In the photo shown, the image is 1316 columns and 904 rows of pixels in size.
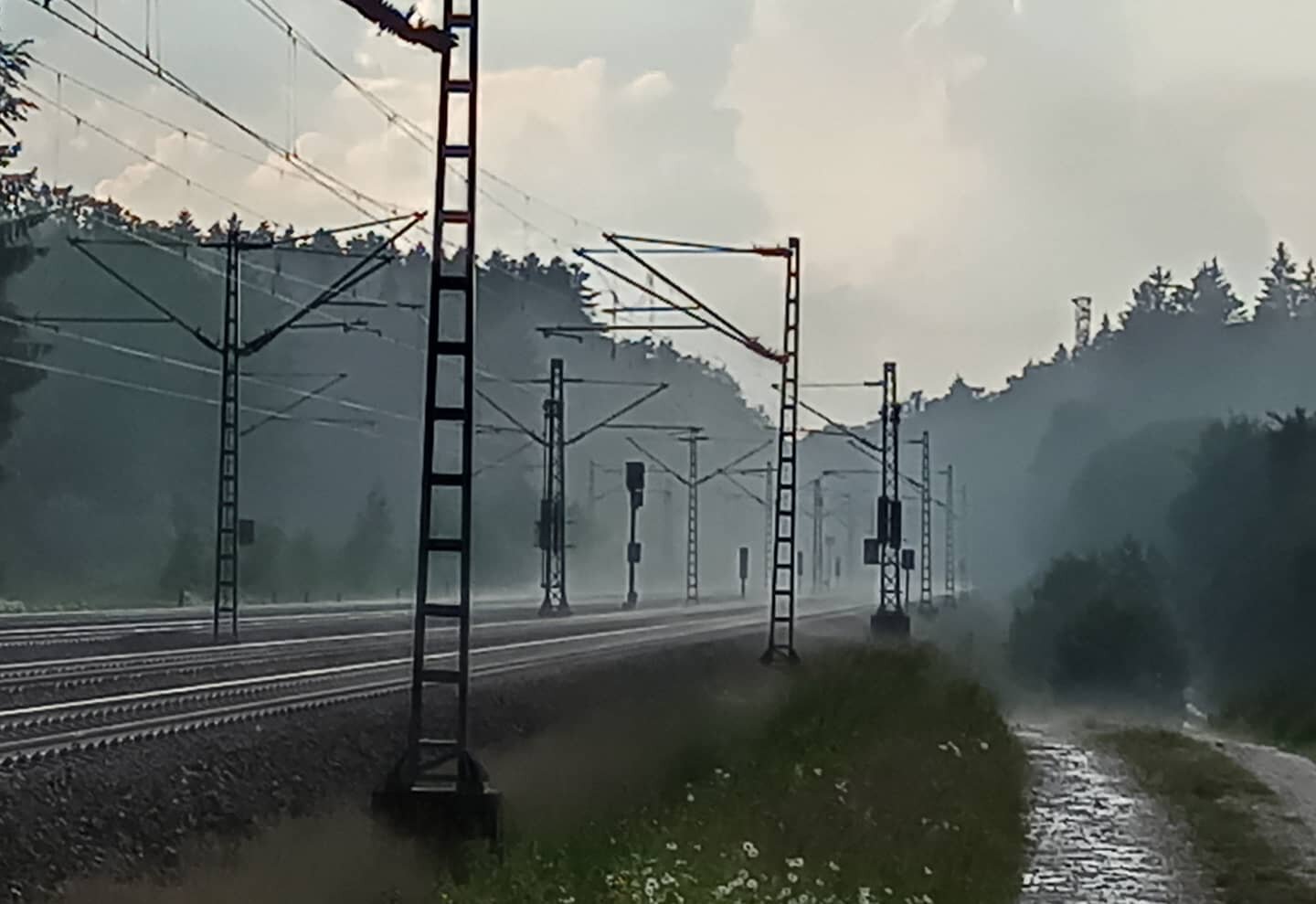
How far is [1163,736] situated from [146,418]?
64.1 metres

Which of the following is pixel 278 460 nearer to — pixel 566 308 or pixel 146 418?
pixel 146 418

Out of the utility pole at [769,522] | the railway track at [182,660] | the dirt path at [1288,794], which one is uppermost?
the utility pole at [769,522]

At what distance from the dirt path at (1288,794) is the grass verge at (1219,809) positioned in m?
0.20

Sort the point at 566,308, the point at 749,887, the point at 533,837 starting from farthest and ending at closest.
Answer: the point at 566,308 < the point at 533,837 < the point at 749,887

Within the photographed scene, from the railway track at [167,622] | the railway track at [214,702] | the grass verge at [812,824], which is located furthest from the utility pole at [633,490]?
the grass verge at [812,824]

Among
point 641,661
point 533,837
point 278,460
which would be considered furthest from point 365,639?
point 278,460

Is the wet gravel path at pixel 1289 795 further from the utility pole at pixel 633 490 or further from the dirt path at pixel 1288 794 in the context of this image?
the utility pole at pixel 633 490

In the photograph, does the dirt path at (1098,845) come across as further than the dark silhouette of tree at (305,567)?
No

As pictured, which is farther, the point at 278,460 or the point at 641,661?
the point at 278,460

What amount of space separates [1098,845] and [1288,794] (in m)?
8.06

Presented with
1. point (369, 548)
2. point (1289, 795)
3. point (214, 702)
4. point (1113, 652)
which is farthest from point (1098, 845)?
point (369, 548)

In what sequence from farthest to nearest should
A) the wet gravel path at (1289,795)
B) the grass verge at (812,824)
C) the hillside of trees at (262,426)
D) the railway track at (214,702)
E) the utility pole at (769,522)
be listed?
the utility pole at (769,522), the hillside of trees at (262,426), the wet gravel path at (1289,795), the railway track at (214,702), the grass verge at (812,824)

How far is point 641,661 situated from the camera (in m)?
38.2

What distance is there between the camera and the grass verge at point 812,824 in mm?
A: 16797
